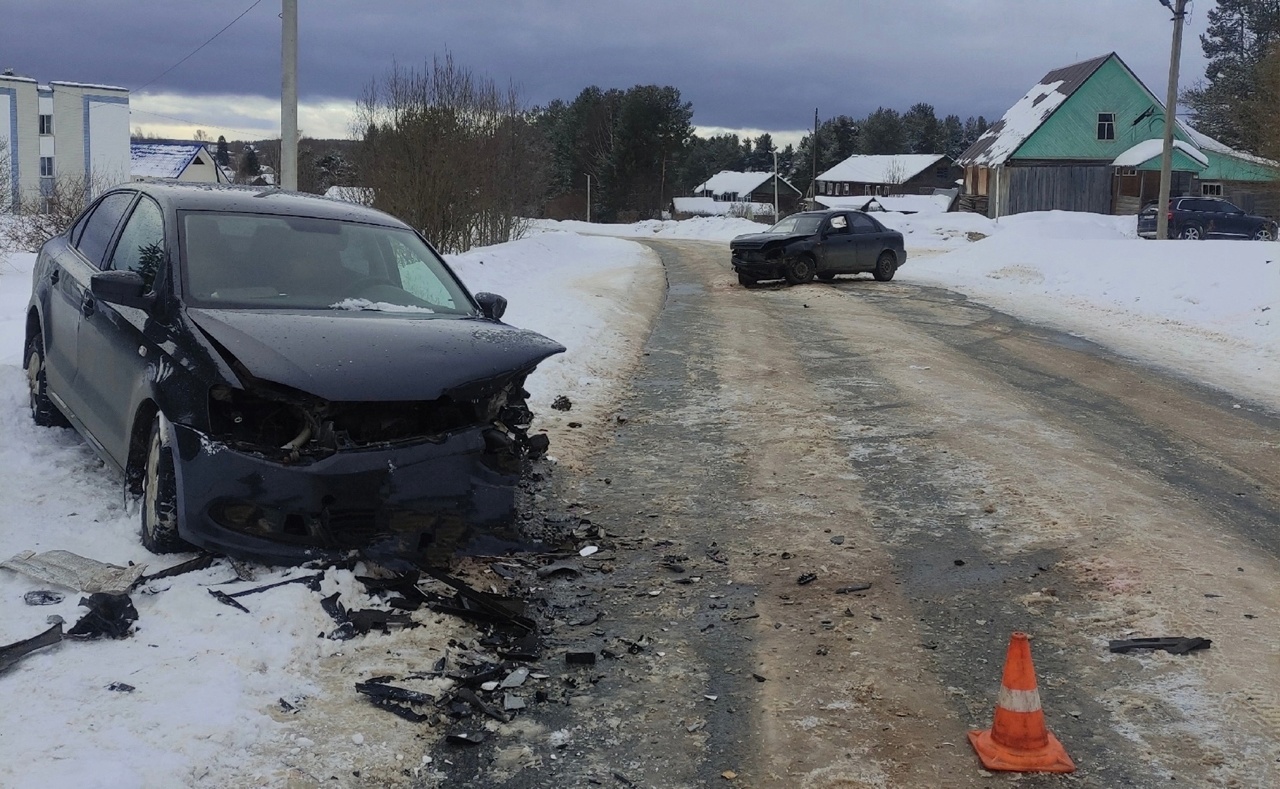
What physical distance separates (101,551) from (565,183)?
89.7 metres

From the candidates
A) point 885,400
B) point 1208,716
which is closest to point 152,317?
point 1208,716

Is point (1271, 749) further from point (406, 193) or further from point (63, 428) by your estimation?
point (406, 193)

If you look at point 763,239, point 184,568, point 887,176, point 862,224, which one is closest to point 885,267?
point 862,224

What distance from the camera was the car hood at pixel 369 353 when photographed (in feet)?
15.2

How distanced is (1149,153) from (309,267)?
49.5 m

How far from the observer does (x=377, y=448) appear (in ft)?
15.6

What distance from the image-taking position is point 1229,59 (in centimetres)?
7338

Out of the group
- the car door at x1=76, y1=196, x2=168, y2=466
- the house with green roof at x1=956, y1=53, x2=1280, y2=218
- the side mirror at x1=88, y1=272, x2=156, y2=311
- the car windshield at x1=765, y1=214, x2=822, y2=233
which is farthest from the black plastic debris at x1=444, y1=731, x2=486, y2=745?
the house with green roof at x1=956, y1=53, x2=1280, y2=218

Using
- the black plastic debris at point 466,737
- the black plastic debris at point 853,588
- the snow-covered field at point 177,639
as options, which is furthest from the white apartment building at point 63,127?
the black plastic debris at point 466,737

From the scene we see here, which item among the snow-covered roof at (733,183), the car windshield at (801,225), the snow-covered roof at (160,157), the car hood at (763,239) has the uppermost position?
the snow-covered roof at (733,183)

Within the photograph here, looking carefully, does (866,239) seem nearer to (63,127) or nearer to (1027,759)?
(1027,759)

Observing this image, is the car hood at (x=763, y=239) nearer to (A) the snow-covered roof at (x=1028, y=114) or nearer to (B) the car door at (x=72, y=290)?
(B) the car door at (x=72, y=290)

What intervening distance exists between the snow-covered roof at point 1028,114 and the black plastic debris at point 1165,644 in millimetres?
49228

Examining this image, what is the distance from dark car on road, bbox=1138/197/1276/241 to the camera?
36.6m
